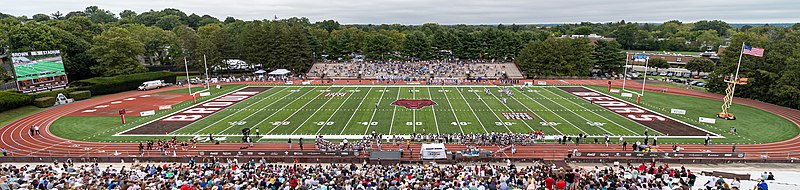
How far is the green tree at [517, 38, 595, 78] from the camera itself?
7032 cm

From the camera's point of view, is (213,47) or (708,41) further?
(708,41)

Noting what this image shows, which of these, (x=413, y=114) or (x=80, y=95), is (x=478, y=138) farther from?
(x=80, y=95)

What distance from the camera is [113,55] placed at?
61062 mm

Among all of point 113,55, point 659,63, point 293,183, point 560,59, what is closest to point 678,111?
point 560,59

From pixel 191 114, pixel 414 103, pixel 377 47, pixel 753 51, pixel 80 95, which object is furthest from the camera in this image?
pixel 377 47

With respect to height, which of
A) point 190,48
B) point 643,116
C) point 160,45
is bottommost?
point 643,116

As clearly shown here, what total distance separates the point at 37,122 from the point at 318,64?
45.9 meters

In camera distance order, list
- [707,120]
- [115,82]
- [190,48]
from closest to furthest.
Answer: [707,120] → [115,82] → [190,48]

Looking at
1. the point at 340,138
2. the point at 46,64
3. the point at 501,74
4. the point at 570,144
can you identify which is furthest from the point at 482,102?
the point at 46,64

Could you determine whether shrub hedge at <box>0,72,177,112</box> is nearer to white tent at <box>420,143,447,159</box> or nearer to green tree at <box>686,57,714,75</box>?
white tent at <box>420,143,447,159</box>

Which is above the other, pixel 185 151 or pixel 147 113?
pixel 147 113

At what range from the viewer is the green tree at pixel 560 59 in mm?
70325

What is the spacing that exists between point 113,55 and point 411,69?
45897 millimetres

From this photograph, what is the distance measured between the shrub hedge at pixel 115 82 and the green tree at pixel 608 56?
70.7 m
